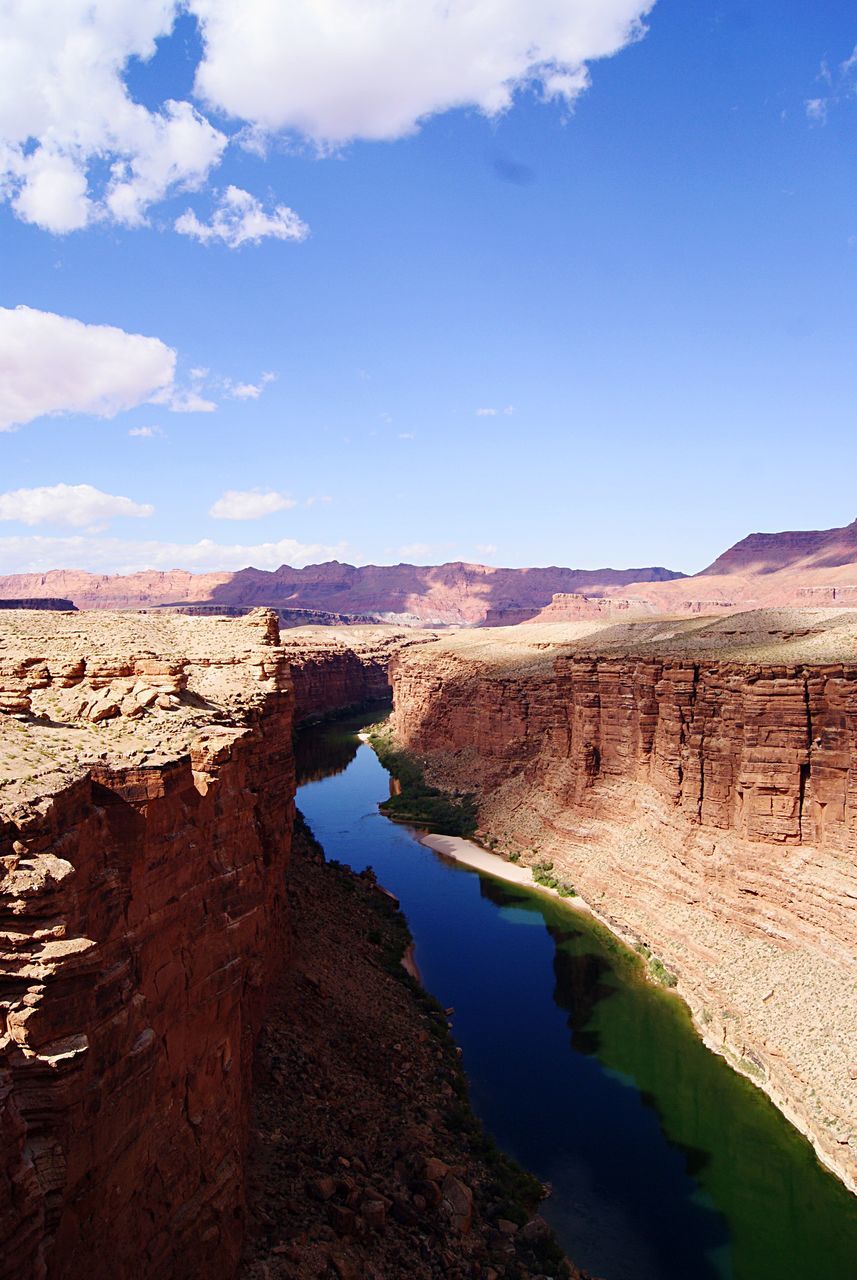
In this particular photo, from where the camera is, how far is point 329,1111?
16.2 meters

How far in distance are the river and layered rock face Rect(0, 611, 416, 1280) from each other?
8588mm

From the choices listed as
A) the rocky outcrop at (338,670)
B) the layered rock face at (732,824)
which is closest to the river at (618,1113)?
the layered rock face at (732,824)

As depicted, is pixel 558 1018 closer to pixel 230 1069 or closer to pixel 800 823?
pixel 800 823

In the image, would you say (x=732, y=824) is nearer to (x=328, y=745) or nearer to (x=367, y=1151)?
(x=367, y=1151)

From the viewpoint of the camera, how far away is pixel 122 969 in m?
8.56

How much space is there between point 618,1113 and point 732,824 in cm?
1072

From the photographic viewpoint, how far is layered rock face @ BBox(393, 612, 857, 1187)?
22.3m

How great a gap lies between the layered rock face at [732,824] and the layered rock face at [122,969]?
46.2 ft

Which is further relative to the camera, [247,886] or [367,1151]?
[367,1151]

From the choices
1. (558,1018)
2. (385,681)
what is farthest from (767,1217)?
(385,681)

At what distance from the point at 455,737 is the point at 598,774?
66.3 feet

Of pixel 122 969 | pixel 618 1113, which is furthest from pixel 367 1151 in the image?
pixel 122 969

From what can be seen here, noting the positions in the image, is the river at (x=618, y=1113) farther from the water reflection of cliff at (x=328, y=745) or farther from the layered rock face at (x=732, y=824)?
the water reflection of cliff at (x=328, y=745)

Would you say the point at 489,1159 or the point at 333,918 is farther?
the point at 333,918
